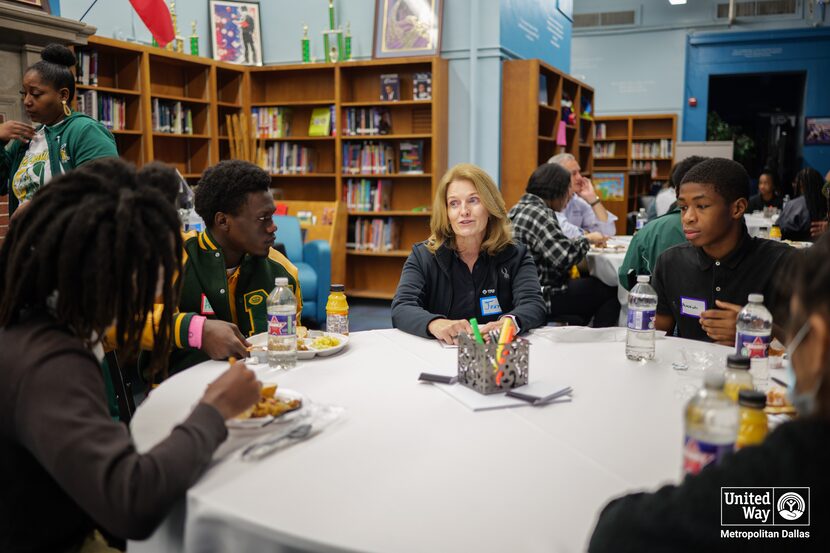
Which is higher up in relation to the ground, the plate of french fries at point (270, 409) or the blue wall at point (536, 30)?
the blue wall at point (536, 30)

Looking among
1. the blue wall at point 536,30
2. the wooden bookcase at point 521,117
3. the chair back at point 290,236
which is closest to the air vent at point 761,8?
the blue wall at point 536,30

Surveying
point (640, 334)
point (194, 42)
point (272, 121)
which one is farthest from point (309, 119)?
point (640, 334)

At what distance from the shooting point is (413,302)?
2434mm

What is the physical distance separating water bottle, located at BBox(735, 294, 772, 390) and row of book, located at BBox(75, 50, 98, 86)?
5611 millimetres

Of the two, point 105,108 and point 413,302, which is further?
point 105,108

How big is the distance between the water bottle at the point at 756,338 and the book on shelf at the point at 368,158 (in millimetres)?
5230

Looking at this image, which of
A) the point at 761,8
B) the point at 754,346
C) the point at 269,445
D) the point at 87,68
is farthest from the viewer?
the point at 761,8

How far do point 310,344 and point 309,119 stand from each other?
223 inches

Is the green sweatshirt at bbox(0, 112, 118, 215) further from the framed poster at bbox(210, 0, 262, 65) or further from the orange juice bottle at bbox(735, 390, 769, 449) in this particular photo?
the framed poster at bbox(210, 0, 262, 65)

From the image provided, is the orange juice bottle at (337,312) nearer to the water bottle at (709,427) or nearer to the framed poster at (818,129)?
the water bottle at (709,427)

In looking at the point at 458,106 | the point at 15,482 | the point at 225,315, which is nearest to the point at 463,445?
the point at 15,482

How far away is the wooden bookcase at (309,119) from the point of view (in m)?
6.21

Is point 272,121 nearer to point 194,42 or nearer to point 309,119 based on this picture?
point 309,119

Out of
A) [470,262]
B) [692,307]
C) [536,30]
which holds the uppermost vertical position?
[536,30]
